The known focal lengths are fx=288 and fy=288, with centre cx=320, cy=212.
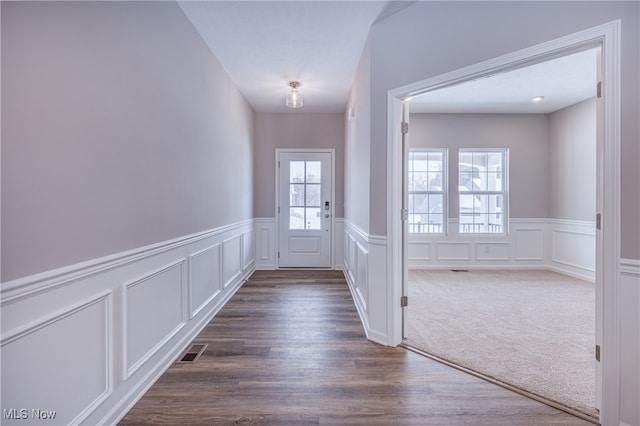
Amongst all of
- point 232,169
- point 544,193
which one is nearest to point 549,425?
point 232,169

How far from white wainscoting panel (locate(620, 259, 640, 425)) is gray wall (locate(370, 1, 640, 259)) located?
93 mm

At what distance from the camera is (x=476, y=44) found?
6.23 ft

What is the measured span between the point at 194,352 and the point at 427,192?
4.35 metres

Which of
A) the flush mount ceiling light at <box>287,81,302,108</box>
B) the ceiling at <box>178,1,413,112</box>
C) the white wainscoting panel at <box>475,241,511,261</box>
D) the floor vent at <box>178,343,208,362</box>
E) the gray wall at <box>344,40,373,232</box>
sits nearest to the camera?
the floor vent at <box>178,343,208,362</box>

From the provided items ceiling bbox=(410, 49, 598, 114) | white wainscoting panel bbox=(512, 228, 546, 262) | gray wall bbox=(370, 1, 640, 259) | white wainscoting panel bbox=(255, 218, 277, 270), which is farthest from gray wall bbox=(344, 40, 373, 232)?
white wainscoting panel bbox=(512, 228, 546, 262)

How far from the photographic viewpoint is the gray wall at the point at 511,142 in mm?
5004

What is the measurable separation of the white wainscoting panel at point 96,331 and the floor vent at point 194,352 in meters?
0.06

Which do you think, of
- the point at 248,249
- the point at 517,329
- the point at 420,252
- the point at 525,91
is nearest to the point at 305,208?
the point at 248,249

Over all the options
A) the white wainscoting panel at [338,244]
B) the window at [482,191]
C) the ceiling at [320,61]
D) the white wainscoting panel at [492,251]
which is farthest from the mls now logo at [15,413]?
the white wainscoting panel at [492,251]

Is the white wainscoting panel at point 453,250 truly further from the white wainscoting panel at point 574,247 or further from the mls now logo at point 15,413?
the mls now logo at point 15,413

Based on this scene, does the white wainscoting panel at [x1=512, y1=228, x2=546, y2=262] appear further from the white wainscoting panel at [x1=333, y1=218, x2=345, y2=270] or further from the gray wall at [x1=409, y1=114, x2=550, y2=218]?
the white wainscoting panel at [x1=333, y1=218, x2=345, y2=270]

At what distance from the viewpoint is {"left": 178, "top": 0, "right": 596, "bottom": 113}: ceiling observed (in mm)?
2311

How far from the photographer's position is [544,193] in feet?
16.4

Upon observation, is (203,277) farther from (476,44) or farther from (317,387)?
(476,44)
